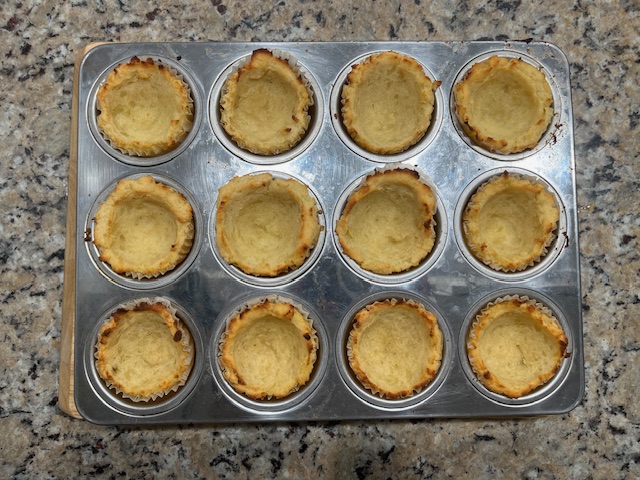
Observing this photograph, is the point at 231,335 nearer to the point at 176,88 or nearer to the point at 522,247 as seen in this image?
the point at 176,88

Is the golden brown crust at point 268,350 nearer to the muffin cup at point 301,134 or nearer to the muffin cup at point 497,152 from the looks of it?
the muffin cup at point 301,134

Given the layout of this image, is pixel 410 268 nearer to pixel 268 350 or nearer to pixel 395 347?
pixel 395 347

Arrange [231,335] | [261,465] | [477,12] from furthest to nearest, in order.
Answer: [477,12], [261,465], [231,335]

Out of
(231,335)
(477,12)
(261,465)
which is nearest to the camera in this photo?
(231,335)

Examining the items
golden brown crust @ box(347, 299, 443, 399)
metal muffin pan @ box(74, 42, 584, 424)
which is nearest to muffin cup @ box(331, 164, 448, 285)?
metal muffin pan @ box(74, 42, 584, 424)

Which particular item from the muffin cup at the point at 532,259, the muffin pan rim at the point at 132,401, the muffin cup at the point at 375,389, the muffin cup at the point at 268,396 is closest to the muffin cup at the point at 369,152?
the muffin cup at the point at 532,259

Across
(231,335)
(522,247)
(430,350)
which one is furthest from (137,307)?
(522,247)
